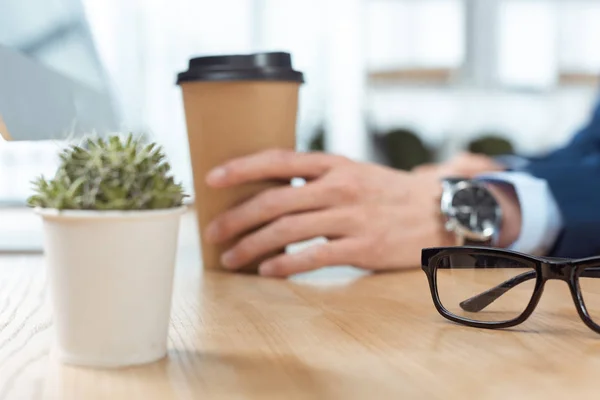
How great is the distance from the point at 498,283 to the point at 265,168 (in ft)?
1.07

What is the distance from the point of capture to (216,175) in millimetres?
835

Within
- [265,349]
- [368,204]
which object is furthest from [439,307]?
[368,204]

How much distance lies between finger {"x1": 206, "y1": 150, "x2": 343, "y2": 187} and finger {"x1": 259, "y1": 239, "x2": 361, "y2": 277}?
89mm

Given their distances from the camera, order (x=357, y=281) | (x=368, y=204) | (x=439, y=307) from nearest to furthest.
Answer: (x=439, y=307) → (x=357, y=281) → (x=368, y=204)

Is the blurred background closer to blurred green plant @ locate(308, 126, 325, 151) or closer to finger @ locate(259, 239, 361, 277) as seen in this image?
blurred green plant @ locate(308, 126, 325, 151)

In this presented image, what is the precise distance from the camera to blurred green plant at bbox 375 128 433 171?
3383 millimetres

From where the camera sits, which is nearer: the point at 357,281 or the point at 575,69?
the point at 357,281

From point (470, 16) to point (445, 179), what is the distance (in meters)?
2.65

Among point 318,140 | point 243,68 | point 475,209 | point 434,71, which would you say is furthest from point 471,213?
point 434,71

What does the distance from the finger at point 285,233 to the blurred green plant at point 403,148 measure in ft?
8.43

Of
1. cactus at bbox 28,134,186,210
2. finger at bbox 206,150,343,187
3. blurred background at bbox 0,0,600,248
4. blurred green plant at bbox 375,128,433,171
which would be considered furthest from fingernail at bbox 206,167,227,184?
blurred green plant at bbox 375,128,433,171

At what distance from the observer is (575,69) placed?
3.54m

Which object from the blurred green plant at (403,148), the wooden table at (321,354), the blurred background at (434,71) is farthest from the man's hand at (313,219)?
the blurred green plant at (403,148)

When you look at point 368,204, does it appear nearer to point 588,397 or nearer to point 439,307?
point 439,307
